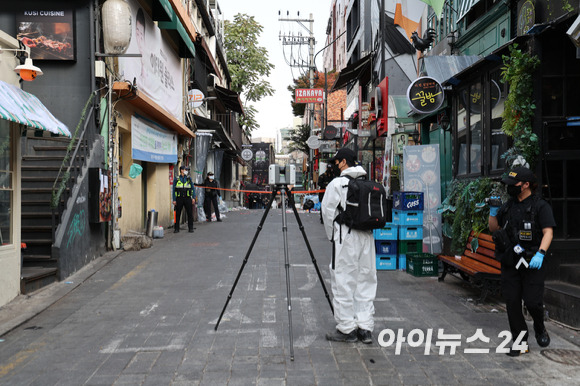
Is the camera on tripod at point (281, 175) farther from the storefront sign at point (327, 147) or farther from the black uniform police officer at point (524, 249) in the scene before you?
the storefront sign at point (327, 147)

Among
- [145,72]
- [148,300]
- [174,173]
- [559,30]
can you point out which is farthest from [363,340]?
[174,173]

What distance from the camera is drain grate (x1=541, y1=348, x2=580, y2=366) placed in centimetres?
490

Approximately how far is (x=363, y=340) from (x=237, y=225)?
1406 centimetres

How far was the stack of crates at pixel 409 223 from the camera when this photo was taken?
10.1 meters

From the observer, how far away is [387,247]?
1024cm

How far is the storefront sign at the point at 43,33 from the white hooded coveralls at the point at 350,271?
8.67m

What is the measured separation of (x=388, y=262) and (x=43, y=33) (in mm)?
8983

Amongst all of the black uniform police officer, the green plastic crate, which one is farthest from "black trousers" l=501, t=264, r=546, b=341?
the green plastic crate

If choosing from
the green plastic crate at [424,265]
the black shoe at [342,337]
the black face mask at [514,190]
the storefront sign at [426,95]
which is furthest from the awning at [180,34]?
the black face mask at [514,190]

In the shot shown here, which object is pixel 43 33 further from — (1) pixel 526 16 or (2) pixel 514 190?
(2) pixel 514 190

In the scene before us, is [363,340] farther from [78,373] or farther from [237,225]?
[237,225]

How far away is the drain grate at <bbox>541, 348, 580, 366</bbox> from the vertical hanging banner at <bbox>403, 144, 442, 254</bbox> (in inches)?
203

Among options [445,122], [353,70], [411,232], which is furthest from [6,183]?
[353,70]

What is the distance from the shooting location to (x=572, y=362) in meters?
4.88
